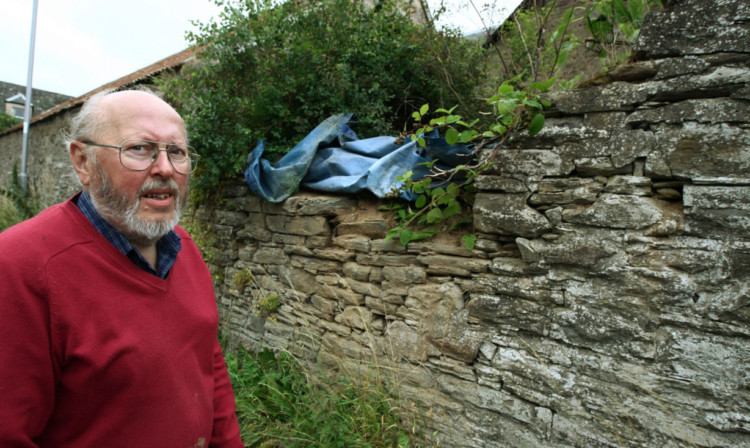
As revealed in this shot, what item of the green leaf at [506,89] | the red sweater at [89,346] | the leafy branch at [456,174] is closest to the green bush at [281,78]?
the leafy branch at [456,174]

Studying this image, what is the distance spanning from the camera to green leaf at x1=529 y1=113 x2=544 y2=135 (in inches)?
89.3

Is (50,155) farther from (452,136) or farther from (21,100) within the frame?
(21,100)

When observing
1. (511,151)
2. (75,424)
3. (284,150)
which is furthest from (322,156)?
(75,424)

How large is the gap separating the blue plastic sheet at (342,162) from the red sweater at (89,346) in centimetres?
187

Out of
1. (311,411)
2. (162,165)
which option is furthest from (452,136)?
(311,411)

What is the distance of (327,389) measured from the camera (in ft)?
10.3

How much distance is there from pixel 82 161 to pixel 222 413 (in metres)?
1.09

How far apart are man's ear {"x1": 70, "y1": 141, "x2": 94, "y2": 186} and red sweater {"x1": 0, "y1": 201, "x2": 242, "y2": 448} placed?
0.34ft

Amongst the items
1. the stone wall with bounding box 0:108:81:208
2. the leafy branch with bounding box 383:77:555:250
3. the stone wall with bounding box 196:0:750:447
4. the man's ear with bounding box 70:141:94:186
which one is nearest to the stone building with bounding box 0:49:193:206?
the stone wall with bounding box 0:108:81:208

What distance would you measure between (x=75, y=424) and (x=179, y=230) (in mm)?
845

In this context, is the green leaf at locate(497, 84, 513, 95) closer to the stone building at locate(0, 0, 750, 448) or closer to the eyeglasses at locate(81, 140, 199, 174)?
the stone building at locate(0, 0, 750, 448)

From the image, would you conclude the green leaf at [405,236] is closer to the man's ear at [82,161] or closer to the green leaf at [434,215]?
the green leaf at [434,215]

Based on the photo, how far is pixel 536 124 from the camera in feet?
7.49

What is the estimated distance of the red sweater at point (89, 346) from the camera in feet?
3.58
